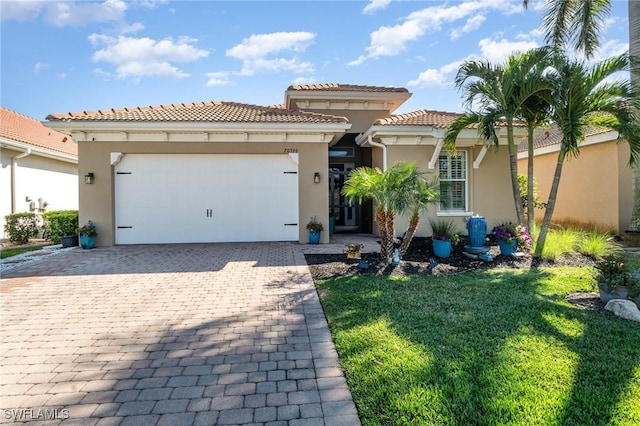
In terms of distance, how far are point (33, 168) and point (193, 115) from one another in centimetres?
826

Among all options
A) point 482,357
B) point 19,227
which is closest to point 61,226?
point 19,227

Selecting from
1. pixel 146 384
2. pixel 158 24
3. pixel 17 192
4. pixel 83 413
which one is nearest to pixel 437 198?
pixel 146 384

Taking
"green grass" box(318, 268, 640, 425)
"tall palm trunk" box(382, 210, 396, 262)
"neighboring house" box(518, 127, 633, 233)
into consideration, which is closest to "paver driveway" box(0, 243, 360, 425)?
"green grass" box(318, 268, 640, 425)

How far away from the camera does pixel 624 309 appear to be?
181 inches

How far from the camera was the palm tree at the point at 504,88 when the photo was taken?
25.5 ft

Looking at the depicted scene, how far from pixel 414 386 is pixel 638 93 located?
8304mm

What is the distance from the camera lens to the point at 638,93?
7527 millimetres

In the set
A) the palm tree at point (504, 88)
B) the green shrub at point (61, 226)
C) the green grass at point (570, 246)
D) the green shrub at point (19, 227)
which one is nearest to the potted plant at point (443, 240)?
the palm tree at point (504, 88)

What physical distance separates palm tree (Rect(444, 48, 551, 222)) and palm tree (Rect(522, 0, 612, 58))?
294 cm

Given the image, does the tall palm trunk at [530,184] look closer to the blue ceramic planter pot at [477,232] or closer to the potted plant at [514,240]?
the potted plant at [514,240]

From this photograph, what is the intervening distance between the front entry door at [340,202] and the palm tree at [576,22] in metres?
7.20

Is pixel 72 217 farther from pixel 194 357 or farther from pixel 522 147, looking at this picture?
pixel 522 147

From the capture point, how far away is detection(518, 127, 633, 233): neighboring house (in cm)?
1221

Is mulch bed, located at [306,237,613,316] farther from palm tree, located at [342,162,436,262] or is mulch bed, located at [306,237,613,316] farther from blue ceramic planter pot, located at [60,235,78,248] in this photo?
blue ceramic planter pot, located at [60,235,78,248]
